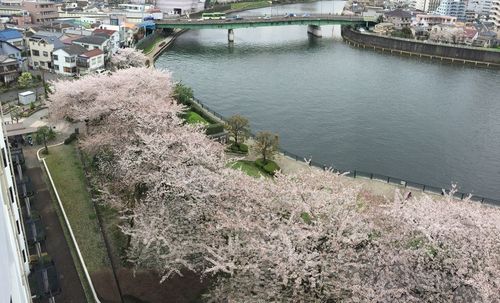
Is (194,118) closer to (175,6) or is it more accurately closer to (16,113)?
(16,113)

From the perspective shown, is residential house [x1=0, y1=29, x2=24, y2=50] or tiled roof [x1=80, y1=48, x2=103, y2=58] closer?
tiled roof [x1=80, y1=48, x2=103, y2=58]

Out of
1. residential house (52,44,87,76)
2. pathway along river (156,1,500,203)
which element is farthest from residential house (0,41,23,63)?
pathway along river (156,1,500,203)

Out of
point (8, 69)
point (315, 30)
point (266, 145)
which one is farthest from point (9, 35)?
point (315, 30)

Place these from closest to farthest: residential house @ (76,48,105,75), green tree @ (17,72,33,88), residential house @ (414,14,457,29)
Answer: green tree @ (17,72,33,88) < residential house @ (76,48,105,75) < residential house @ (414,14,457,29)

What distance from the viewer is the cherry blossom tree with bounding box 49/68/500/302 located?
923 cm

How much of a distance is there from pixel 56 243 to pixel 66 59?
26833 mm

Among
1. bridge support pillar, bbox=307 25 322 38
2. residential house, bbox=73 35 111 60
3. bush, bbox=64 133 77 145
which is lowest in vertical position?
bush, bbox=64 133 77 145

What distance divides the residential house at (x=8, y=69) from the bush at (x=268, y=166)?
23.2 m

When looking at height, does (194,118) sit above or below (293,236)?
below

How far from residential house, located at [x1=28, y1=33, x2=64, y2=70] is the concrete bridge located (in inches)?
903

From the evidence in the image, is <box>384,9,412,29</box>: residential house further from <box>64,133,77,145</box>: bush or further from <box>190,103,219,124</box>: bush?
<box>64,133,77,145</box>: bush

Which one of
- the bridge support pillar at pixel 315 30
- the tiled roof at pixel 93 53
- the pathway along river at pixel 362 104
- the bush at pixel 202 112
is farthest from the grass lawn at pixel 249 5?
the bush at pixel 202 112

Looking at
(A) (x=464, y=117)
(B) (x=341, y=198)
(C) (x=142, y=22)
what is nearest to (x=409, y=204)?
(B) (x=341, y=198)

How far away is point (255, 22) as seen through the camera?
202 ft
